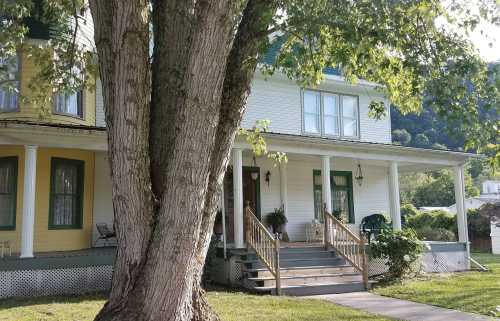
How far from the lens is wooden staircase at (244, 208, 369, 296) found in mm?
11492

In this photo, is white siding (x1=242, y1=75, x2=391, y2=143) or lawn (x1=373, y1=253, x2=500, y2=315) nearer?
lawn (x1=373, y1=253, x2=500, y2=315)

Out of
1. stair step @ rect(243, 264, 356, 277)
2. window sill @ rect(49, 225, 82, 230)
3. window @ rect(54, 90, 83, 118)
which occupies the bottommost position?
stair step @ rect(243, 264, 356, 277)

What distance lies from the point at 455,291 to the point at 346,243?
2.72 meters

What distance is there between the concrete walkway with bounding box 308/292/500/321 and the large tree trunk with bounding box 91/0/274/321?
192 inches

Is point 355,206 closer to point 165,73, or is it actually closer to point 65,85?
point 65,85

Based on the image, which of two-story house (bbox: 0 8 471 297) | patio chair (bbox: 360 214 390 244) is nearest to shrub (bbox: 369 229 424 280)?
two-story house (bbox: 0 8 471 297)

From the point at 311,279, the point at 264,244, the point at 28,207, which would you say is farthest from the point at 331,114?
the point at 28,207

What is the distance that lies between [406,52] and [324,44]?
1.31 metres

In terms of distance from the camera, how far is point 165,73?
17.8 ft

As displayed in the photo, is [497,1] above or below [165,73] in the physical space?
above

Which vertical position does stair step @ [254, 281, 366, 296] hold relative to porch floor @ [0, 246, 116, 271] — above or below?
below

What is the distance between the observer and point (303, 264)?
41.1 ft

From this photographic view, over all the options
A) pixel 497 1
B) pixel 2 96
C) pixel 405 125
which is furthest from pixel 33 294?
pixel 405 125

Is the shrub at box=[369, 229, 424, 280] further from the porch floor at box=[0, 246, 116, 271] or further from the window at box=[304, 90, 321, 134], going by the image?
the porch floor at box=[0, 246, 116, 271]
